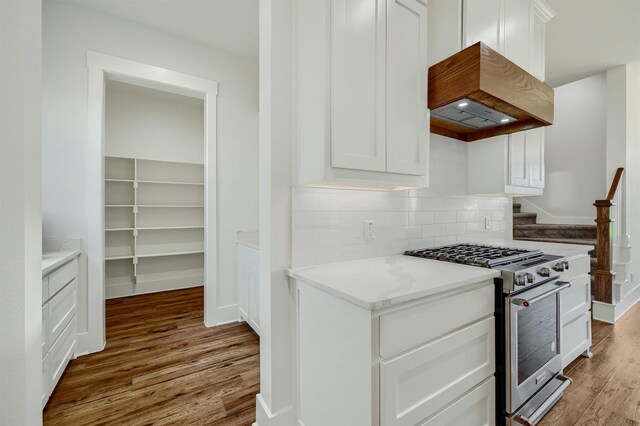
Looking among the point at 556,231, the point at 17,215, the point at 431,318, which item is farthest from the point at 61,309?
the point at 556,231

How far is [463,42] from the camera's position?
5.69 ft

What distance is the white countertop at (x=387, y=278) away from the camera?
1066 millimetres

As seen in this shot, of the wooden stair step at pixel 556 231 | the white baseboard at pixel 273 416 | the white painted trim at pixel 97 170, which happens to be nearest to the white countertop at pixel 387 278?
the white baseboard at pixel 273 416

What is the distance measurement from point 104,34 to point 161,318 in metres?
2.94

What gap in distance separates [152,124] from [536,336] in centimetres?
519

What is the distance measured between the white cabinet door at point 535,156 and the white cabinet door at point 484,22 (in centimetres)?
83

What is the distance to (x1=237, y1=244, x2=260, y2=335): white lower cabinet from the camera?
256 cm

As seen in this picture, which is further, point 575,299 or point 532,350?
point 575,299

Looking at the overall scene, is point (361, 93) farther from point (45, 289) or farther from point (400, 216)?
point (45, 289)

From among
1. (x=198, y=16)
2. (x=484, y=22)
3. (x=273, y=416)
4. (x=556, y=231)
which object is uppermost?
(x=198, y=16)

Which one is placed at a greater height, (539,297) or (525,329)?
(539,297)

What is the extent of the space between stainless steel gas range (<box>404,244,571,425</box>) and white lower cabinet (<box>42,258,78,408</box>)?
2.36 m

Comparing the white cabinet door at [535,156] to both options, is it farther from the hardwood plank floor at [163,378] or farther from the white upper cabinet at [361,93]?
the hardwood plank floor at [163,378]

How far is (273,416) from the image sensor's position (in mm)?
1444
